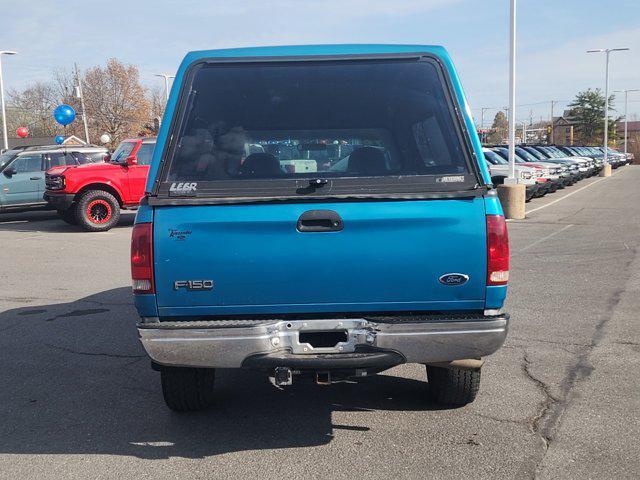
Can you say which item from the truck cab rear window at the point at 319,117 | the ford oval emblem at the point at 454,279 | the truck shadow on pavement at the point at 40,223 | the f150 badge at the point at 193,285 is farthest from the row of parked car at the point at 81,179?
the ford oval emblem at the point at 454,279

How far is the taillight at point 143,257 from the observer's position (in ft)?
12.0

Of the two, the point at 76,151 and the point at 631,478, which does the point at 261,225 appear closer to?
the point at 631,478

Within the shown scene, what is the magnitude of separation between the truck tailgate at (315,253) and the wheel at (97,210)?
1248cm

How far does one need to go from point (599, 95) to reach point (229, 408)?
318 feet

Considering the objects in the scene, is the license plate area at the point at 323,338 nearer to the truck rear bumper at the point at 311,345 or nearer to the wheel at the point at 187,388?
the truck rear bumper at the point at 311,345

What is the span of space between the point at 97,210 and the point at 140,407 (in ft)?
38.5

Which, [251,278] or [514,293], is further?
[514,293]

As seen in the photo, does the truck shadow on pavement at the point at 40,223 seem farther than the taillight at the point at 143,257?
Yes

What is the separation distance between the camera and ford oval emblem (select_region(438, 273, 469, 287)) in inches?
145

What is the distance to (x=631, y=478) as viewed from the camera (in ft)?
11.8

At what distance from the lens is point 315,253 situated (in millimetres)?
3668

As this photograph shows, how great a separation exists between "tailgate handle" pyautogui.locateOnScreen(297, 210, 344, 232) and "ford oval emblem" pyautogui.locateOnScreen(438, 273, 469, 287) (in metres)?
0.61

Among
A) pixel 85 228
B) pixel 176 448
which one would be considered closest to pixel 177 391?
pixel 176 448

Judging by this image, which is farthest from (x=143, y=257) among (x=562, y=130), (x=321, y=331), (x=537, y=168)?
(x=562, y=130)
